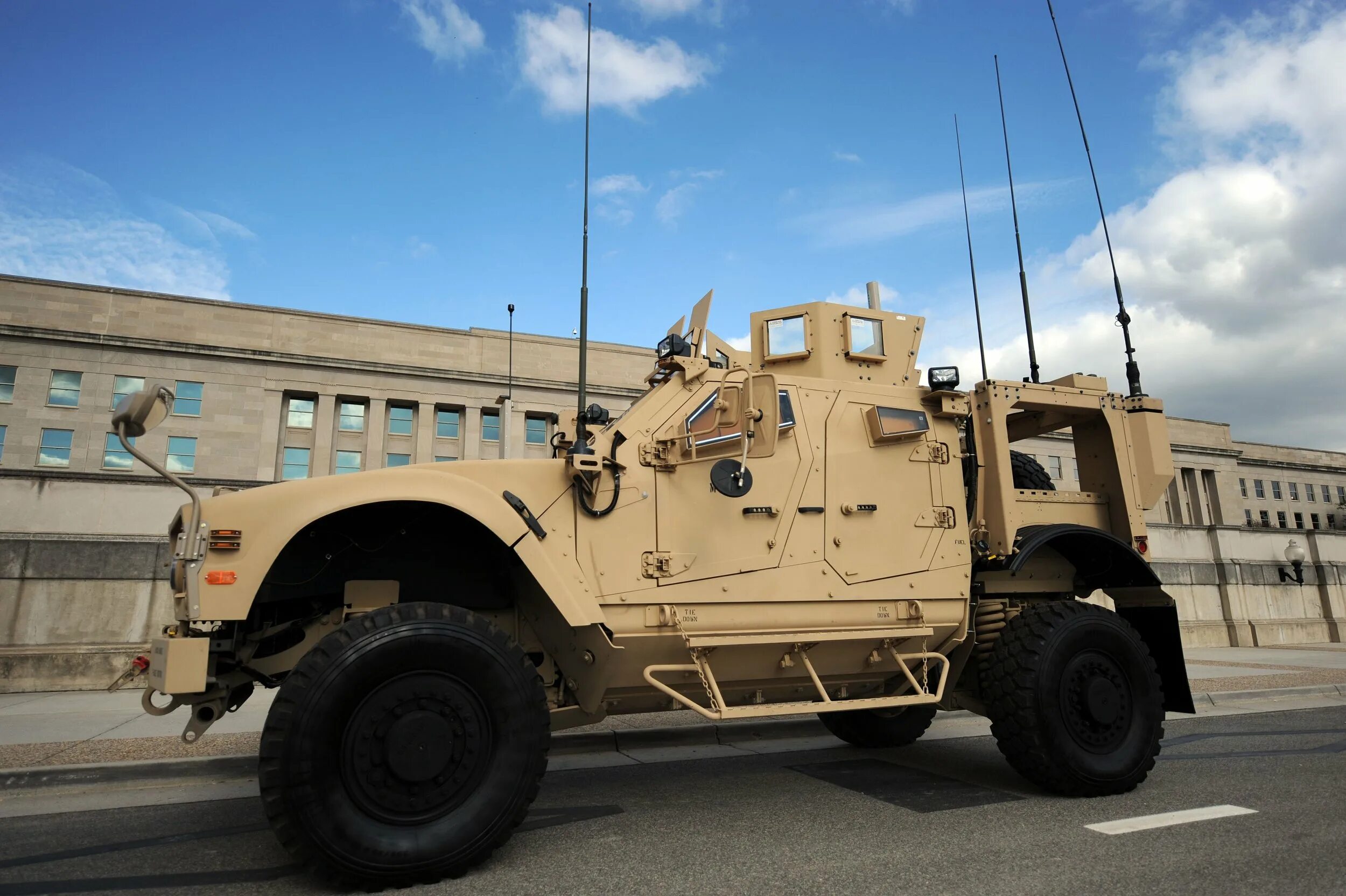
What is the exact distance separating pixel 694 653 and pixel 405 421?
43097mm

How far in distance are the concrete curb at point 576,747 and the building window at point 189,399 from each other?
40388mm

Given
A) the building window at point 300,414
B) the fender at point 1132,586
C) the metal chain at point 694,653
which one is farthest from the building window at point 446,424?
the metal chain at point 694,653

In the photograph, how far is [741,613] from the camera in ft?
15.2

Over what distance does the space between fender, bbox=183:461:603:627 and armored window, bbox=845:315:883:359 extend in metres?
2.30

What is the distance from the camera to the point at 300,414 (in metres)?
43.4

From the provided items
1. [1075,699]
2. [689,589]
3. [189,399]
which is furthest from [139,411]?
[189,399]

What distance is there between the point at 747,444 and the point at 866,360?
59.9 inches

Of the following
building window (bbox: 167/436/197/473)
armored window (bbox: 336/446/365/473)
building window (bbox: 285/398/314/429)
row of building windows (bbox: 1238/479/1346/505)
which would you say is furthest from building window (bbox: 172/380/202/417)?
row of building windows (bbox: 1238/479/1346/505)

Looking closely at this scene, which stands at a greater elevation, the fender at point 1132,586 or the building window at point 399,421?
the building window at point 399,421

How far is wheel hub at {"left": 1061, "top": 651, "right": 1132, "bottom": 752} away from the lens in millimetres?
5094

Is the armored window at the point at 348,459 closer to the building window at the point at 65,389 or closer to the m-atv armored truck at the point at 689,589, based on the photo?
the building window at the point at 65,389

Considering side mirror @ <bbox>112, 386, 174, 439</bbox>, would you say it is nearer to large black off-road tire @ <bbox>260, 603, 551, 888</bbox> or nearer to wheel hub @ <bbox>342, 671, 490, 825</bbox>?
large black off-road tire @ <bbox>260, 603, 551, 888</bbox>

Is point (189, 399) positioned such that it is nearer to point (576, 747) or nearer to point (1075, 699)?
point (576, 747)

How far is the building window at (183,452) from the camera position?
3985 centimetres
